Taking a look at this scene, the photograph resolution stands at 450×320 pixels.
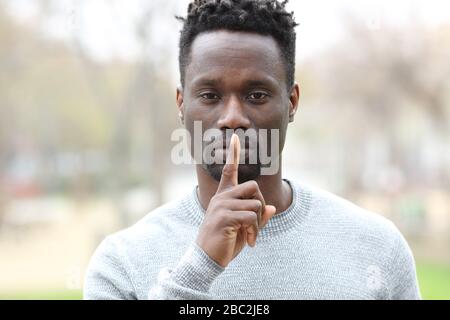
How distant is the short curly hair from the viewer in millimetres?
1653

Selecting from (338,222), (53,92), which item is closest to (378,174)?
(53,92)

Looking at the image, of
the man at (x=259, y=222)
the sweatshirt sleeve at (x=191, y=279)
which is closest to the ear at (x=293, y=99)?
the man at (x=259, y=222)

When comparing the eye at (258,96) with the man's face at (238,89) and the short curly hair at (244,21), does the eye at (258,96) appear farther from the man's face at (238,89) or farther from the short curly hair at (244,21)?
the short curly hair at (244,21)

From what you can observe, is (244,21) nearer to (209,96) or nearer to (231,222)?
(209,96)

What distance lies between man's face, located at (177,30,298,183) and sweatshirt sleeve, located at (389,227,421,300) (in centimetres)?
43

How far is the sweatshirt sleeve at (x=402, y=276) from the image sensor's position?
5.42 feet

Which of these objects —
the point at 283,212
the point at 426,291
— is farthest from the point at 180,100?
the point at 426,291

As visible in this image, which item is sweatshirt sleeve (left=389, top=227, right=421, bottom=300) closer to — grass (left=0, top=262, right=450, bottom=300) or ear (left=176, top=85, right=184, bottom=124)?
ear (left=176, top=85, right=184, bottom=124)

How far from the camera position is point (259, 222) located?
144 centimetres

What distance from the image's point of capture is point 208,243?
1.40m

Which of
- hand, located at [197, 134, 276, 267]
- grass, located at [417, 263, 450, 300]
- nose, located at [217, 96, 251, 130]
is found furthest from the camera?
grass, located at [417, 263, 450, 300]

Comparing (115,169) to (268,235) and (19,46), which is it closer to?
(19,46)

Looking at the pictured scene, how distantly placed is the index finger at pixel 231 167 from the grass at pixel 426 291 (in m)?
6.63

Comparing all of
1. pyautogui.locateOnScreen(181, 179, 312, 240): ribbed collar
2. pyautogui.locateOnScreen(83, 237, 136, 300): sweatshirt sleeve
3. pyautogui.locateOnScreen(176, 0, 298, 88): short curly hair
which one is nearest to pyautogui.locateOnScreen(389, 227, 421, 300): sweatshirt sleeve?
pyautogui.locateOnScreen(181, 179, 312, 240): ribbed collar
